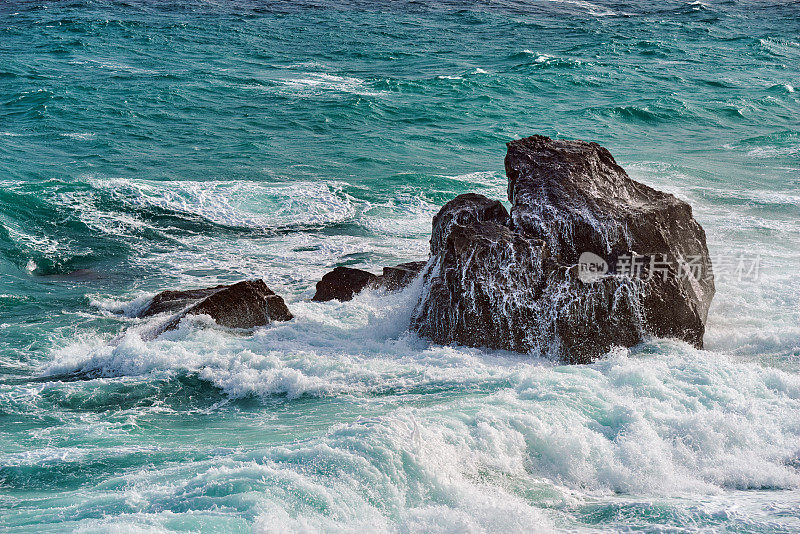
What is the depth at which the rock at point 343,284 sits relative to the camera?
1029cm

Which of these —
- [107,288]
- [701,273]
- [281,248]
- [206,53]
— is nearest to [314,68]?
[206,53]

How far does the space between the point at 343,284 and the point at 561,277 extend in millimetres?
3327

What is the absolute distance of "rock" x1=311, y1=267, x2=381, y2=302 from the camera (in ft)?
33.8

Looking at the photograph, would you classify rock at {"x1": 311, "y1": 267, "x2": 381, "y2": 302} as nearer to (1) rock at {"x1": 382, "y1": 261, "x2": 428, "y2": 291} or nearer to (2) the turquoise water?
(1) rock at {"x1": 382, "y1": 261, "x2": 428, "y2": 291}

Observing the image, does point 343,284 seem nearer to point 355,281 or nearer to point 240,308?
point 355,281

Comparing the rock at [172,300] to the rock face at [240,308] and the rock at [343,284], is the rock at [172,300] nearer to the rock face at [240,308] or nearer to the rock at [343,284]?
the rock face at [240,308]

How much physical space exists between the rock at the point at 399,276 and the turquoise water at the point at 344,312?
0.42 meters

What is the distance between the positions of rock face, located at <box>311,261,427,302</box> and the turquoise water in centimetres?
34

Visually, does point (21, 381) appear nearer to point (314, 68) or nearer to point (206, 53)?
point (314, 68)

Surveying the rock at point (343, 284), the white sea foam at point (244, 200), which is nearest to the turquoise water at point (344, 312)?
the white sea foam at point (244, 200)

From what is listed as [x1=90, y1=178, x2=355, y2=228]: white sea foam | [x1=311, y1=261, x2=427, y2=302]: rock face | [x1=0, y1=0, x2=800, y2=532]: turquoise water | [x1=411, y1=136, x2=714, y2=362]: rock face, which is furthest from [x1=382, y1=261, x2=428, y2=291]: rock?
[x1=90, y1=178, x2=355, y2=228]: white sea foam

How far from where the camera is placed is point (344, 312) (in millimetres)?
9609

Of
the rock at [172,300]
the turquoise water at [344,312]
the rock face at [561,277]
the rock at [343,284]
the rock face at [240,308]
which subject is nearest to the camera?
the turquoise water at [344,312]

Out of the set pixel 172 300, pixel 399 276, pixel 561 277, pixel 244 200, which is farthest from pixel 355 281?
pixel 244 200
